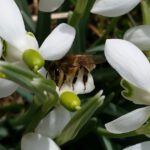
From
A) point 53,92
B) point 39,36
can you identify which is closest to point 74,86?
point 53,92

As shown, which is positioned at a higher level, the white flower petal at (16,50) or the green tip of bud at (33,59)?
the green tip of bud at (33,59)

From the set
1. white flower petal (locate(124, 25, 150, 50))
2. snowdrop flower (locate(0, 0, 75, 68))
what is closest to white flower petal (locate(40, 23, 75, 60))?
snowdrop flower (locate(0, 0, 75, 68))

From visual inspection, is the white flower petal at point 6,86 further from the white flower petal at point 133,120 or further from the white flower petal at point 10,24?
the white flower petal at point 133,120

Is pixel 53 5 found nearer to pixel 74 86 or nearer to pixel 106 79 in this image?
pixel 74 86

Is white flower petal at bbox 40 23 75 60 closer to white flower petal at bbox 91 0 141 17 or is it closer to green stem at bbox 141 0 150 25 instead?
white flower petal at bbox 91 0 141 17

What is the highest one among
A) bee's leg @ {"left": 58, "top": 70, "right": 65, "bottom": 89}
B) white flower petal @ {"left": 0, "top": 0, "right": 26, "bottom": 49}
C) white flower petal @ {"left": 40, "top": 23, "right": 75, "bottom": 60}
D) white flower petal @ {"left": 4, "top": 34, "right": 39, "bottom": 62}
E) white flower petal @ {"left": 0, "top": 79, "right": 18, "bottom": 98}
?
white flower petal @ {"left": 0, "top": 0, "right": 26, "bottom": 49}

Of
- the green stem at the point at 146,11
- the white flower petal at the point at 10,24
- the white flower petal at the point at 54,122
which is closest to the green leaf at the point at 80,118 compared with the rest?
the white flower petal at the point at 54,122
